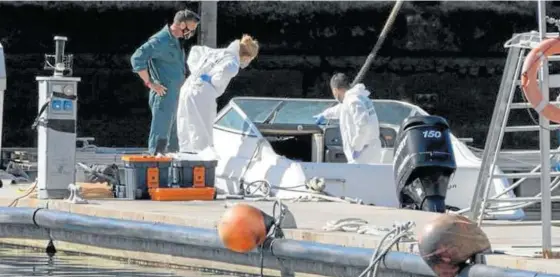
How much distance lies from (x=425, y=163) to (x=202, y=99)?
9.24 feet

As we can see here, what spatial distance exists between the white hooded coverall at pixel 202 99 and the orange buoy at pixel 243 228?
408 centimetres

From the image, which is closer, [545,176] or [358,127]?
[545,176]

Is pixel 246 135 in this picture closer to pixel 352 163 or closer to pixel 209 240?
pixel 352 163

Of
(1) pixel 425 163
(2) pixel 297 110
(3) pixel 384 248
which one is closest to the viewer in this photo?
(3) pixel 384 248

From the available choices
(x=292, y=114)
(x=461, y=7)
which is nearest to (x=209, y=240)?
(x=292, y=114)

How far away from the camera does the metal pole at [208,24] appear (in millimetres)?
22250

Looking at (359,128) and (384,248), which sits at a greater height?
(359,128)

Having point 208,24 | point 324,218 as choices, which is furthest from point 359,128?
point 208,24

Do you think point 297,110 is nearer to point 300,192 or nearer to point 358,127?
point 358,127

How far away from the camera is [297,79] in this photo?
2520 cm

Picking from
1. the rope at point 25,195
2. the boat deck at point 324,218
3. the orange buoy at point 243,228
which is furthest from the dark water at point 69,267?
the orange buoy at point 243,228

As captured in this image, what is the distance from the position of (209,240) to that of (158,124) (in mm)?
3851

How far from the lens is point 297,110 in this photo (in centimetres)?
1600

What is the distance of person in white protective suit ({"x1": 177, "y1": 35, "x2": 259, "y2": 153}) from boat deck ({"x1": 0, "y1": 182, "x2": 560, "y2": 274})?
1525 mm
